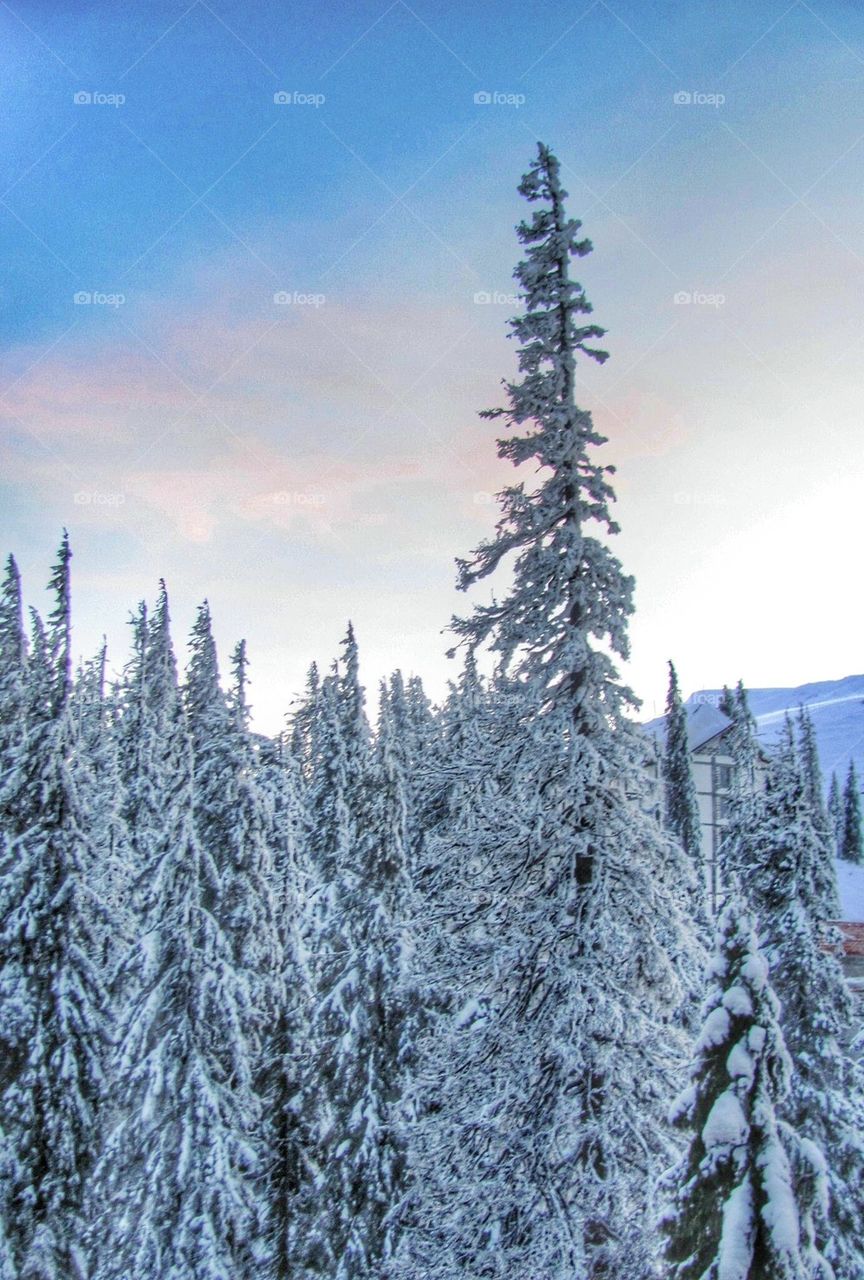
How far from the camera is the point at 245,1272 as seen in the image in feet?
64.3

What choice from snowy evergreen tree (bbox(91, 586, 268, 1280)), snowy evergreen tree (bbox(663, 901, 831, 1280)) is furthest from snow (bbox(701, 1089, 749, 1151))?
snowy evergreen tree (bbox(91, 586, 268, 1280))

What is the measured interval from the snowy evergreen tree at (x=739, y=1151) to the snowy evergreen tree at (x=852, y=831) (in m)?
125

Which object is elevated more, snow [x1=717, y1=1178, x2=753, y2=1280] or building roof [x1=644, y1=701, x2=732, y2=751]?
building roof [x1=644, y1=701, x2=732, y2=751]

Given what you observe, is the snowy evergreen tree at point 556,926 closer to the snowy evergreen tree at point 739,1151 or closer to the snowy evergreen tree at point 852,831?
the snowy evergreen tree at point 739,1151

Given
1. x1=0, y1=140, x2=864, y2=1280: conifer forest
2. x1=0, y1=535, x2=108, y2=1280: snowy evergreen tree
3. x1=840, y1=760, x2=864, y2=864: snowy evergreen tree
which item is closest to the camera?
x1=0, y1=140, x2=864, y2=1280: conifer forest

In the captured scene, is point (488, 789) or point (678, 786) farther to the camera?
point (678, 786)

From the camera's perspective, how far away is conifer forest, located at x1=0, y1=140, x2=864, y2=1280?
9656 millimetres

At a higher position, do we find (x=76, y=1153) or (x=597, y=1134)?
(x=597, y=1134)

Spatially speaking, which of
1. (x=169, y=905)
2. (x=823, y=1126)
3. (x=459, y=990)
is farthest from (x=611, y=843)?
(x=169, y=905)

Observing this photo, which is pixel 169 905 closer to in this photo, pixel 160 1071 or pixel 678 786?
pixel 160 1071

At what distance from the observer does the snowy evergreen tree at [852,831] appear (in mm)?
117562

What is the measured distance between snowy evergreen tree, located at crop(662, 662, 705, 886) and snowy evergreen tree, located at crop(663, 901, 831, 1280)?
58454 millimetres

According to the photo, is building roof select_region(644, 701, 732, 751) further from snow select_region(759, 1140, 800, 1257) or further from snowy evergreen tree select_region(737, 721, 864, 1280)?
snow select_region(759, 1140, 800, 1257)

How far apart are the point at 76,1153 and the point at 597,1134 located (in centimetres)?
1393
